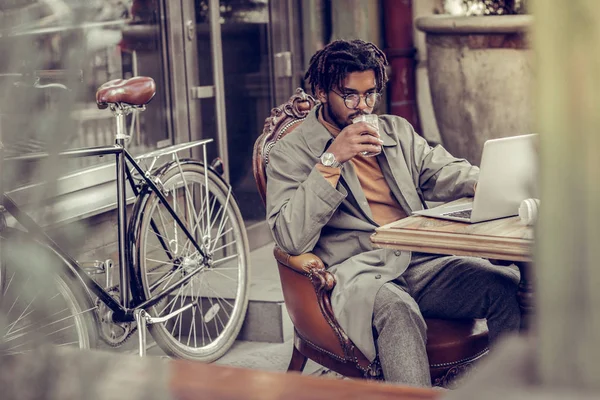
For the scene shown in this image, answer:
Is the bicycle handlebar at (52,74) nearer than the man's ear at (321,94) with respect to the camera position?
Yes

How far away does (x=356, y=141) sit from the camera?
2707mm

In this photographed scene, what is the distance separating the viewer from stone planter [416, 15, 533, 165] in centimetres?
602

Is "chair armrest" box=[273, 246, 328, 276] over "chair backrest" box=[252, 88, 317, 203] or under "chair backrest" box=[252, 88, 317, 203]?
under

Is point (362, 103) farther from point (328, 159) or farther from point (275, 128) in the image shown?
point (275, 128)

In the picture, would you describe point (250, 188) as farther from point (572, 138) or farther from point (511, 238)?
point (572, 138)

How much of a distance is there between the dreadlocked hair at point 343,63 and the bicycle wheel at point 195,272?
966 millimetres

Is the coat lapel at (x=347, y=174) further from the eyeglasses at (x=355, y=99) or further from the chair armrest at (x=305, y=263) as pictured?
the chair armrest at (x=305, y=263)

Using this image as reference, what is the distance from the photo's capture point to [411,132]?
3.14 m

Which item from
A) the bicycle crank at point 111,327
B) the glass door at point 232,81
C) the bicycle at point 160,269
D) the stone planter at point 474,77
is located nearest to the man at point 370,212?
the bicycle at point 160,269

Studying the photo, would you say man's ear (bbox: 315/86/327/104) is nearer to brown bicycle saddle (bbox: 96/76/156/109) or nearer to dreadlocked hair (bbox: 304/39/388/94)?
dreadlocked hair (bbox: 304/39/388/94)

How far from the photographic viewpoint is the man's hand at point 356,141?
106 inches

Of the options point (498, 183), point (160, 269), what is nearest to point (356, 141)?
point (498, 183)

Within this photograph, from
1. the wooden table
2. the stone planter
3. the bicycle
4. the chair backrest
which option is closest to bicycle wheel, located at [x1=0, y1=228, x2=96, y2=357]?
the bicycle

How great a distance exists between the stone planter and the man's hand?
130 inches
